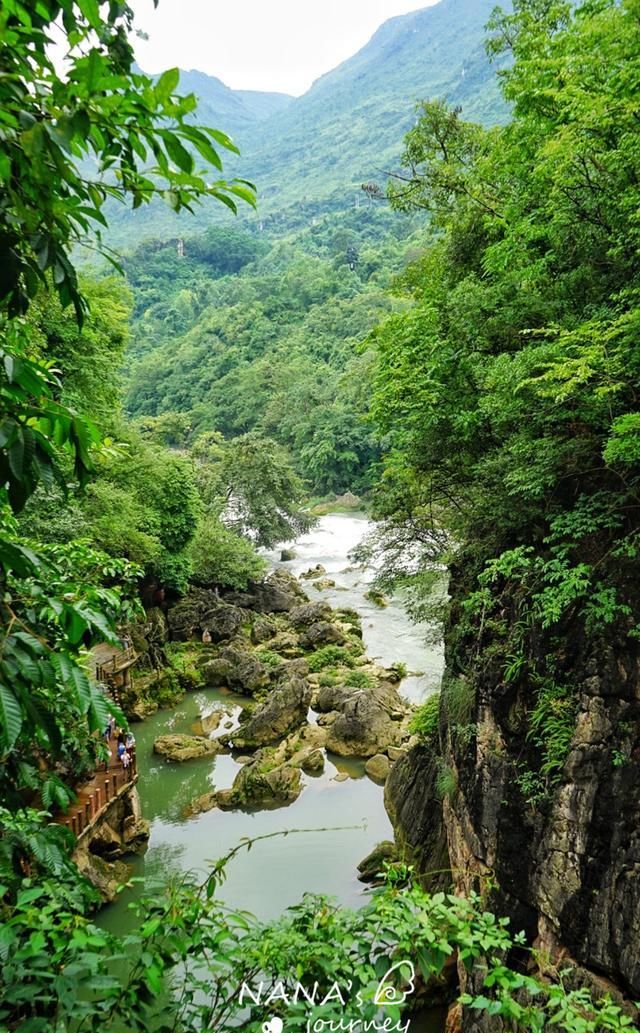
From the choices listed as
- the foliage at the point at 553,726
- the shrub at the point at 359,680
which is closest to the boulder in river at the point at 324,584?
the shrub at the point at 359,680

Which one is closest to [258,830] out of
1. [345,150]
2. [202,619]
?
[202,619]

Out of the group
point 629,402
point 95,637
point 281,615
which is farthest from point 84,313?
point 281,615

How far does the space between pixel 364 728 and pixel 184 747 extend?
423cm

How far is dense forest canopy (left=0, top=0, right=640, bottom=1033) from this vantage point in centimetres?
169

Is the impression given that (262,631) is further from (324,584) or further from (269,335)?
(269,335)

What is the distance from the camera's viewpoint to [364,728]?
47.6 ft

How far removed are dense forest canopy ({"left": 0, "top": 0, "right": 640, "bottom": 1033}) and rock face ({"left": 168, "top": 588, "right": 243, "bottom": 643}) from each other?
13.4 ft

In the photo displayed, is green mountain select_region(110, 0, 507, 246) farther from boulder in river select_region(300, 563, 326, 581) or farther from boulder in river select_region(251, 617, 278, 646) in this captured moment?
boulder in river select_region(251, 617, 278, 646)

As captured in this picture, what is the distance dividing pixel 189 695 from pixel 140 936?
16.7 meters

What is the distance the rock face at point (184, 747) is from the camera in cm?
1450

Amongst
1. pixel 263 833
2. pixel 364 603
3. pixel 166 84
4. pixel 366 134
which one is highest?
pixel 366 134

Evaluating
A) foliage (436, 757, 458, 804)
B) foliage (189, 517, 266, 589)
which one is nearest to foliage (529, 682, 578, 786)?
foliage (436, 757, 458, 804)

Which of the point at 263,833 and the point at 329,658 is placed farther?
the point at 329,658

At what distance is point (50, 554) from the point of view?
522 cm
